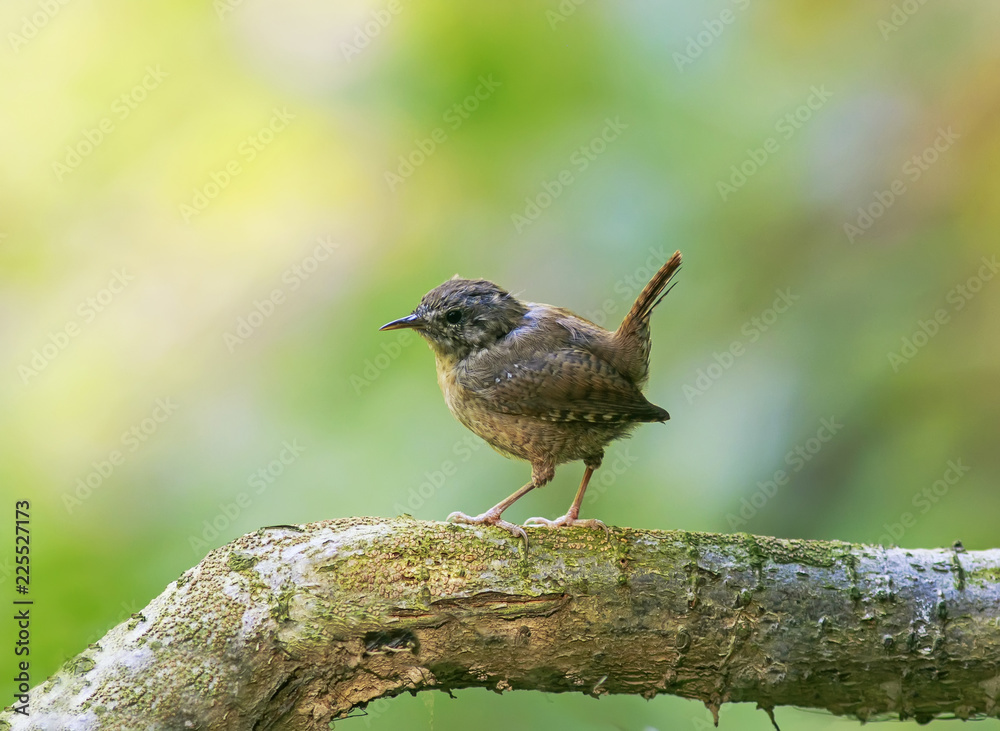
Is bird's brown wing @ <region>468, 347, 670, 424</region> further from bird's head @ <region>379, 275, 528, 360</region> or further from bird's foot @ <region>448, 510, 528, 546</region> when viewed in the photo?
bird's foot @ <region>448, 510, 528, 546</region>

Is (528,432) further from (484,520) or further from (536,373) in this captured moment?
(484,520)

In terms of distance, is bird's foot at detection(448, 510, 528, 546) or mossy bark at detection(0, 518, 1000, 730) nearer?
mossy bark at detection(0, 518, 1000, 730)

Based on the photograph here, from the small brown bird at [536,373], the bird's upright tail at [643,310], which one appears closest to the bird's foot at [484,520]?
the small brown bird at [536,373]

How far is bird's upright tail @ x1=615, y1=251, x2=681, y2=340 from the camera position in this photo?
2.98 metres

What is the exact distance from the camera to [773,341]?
379cm

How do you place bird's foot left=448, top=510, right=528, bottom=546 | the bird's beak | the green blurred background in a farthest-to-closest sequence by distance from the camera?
1. the green blurred background
2. the bird's beak
3. bird's foot left=448, top=510, right=528, bottom=546

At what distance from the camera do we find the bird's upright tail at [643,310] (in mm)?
2977

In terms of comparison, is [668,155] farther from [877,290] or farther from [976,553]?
[976,553]

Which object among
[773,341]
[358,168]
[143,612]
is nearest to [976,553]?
[773,341]

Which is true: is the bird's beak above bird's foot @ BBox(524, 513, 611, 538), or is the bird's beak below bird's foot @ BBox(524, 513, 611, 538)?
above

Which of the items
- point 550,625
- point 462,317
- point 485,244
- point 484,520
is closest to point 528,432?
point 484,520

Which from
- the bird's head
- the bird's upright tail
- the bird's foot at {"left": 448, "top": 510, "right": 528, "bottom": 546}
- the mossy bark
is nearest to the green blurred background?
the bird's head

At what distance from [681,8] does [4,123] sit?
3186mm

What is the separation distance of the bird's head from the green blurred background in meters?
0.49
